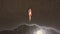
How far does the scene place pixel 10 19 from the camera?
110 cm

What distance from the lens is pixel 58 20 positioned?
44.0 inches

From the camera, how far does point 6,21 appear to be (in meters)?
1.09

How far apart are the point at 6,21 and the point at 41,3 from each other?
0.26 meters

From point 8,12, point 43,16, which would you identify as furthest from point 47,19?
point 8,12

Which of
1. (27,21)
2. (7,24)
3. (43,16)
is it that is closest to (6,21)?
(7,24)

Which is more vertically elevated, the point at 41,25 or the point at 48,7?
the point at 48,7

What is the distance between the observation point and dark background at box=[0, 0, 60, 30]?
1096mm

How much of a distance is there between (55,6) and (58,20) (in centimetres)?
9

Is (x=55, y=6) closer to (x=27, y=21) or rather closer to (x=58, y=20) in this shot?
(x=58, y=20)

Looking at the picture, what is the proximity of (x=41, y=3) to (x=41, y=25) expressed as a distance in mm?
144

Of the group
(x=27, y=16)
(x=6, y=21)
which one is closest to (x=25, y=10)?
(x=27, y=16)

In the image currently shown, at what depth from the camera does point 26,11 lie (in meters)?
1.11

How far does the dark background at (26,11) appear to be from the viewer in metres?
1.10

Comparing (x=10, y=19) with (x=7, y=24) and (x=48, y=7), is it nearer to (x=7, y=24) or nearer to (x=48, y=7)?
(x=7, y=24)
